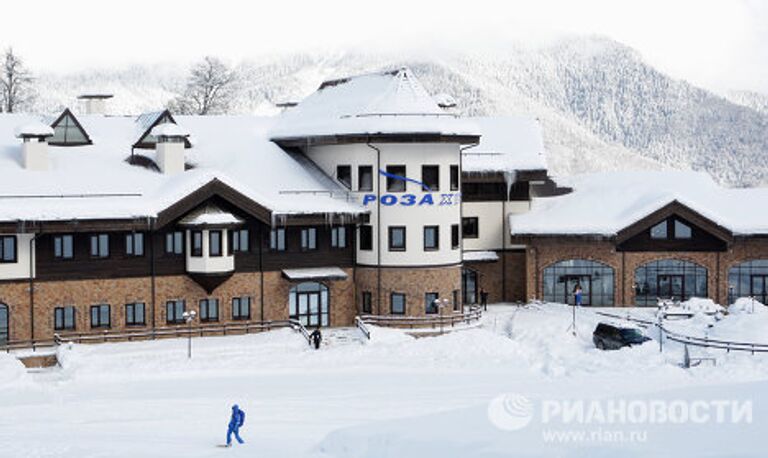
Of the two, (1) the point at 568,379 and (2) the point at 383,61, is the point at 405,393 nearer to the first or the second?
(1) the point at 568,379

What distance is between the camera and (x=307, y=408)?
3475 centimetres

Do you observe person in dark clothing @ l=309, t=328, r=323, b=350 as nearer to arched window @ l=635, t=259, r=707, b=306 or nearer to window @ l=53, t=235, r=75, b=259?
window @ l=53, t=235, r=75, b=259

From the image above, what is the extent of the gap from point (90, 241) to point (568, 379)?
20186mm

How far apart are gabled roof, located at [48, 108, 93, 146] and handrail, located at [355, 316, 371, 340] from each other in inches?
578

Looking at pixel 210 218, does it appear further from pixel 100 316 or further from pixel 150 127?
pixel 150 127

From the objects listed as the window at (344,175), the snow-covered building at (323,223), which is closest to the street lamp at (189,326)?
the snow-covered building at (323,223)

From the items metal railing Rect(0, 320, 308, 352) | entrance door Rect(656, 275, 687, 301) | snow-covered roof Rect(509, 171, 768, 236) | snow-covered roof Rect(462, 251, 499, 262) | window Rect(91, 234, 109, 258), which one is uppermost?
snow-covered roof Rect(509, 171, 768, 236)

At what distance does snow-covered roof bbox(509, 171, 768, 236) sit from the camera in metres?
56.1

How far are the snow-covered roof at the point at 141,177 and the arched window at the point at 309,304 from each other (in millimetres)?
3721

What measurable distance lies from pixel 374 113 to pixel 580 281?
15.0 m

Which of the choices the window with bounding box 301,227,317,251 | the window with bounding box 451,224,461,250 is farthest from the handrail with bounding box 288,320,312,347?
the window with bounding box 451,224,461,250

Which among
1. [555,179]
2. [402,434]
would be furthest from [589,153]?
[402,434]

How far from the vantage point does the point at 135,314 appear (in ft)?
152

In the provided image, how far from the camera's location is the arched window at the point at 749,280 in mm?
56906
